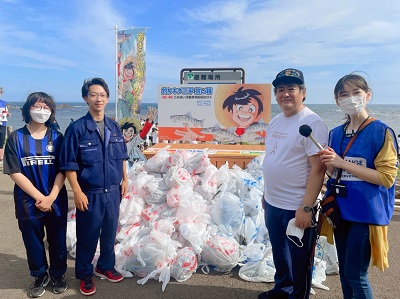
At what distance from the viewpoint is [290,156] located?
2137mm

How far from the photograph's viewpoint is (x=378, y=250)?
71.1 inches

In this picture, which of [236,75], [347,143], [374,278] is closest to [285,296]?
[374,278]

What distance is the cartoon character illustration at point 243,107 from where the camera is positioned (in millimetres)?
6281

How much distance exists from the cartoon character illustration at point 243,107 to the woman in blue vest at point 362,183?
170 inches

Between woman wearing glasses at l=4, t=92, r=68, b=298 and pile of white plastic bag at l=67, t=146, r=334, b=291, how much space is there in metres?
0.75

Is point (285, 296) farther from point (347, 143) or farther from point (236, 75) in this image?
point (236, 75)

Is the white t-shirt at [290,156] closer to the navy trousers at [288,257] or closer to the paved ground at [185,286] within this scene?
the navy trousers at [288,257]

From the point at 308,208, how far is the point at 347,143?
0.51 m

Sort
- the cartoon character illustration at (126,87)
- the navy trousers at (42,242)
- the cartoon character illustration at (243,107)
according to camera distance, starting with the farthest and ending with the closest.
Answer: the cartoon character illustration at (126,87) < the cartoon character illustration at (243,107) < the navy trousers at (42,242)

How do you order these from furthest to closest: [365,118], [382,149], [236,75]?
[236,75], [365,118], [382,149]

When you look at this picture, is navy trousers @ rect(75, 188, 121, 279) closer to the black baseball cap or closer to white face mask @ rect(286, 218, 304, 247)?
white face mask @ rect(286, 218, 304, 247)

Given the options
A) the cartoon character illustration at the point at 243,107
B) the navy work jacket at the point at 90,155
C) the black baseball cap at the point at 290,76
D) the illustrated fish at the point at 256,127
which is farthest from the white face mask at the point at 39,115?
the illustrated fish at the point at 256,127

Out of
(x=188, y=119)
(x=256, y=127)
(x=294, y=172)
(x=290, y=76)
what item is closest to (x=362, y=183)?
(x=294, y=172)

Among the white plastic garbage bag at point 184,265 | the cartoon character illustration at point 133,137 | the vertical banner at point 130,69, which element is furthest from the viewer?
the vertical banner at point 130,69
